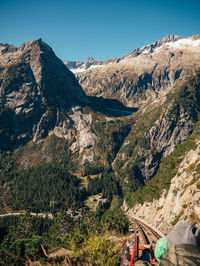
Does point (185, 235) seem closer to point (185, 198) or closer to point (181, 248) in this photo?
point (181, 248)

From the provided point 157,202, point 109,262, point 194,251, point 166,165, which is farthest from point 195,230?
point 166,165

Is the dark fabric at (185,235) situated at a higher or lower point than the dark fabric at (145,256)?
higher

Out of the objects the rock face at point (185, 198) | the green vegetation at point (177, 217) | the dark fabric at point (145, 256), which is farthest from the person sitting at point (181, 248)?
the green vegetation at point (177, 217)

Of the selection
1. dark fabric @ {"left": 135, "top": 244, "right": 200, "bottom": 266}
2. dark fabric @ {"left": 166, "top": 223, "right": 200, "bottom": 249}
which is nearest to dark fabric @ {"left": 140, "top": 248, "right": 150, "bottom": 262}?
dark fabric @ {"left": 166, "top": 223, "right": 200, "bottom": 249}

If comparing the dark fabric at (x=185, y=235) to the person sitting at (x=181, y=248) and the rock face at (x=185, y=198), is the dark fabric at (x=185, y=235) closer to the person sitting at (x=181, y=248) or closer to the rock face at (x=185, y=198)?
the person sitting at (x=181, y=248)

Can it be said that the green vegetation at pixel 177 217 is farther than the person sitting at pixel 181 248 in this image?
Yes

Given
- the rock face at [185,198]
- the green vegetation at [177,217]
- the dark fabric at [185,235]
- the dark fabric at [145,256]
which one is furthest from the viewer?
the green vegetation at [177,217]

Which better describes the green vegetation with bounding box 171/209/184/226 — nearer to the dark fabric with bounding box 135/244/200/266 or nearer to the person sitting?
the person sitting

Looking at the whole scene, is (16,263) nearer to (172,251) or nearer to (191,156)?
(172,251)

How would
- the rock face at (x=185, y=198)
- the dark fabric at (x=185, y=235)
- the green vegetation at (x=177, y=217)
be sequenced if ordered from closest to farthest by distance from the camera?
the dark fabric at (x=185, y=235)
the rock face at (x=185, y=198)
the green vegetation at (x=177, y=217)
